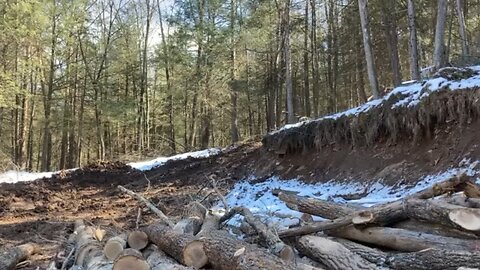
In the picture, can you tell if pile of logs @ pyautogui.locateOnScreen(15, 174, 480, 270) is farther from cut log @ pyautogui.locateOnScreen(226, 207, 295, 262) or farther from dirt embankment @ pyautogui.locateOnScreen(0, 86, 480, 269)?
dirt embankment @ pyautogui.locateOnScreen(0, 86, 480, 269)

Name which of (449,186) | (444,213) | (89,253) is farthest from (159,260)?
(449,186)

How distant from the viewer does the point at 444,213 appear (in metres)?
4.22

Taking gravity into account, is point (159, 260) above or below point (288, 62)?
below

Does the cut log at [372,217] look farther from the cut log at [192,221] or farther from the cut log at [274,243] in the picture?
the cut log at [192,221]

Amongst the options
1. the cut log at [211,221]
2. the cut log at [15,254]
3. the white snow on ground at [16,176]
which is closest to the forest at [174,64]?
the white snow on ground at [16,176]

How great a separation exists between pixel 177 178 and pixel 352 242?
40.1ft

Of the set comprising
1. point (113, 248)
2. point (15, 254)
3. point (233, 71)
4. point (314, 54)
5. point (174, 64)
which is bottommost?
point (15, 254)

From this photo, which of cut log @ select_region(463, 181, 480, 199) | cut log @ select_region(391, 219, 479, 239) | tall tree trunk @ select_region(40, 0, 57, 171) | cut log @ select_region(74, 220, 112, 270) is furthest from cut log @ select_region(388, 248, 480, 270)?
tall tree trunk @ select_region(40, 0, 57, 171)

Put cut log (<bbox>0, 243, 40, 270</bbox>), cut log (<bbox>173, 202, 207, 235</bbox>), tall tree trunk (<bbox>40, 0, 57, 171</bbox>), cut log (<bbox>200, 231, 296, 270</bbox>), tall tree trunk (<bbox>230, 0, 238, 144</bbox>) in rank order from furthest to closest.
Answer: tall tree trunk (<bbox>230, 0, 238, 144</bbox>), tall tree trunk (<bbox>40, 0, 57, 171</bbox>), cut log (<bbox>0, 243, 40, 270</bbox>), cut log (<bbox>173, 202, 207, 235</bbox>), cut log (<bbox>200, 231, 296, 270</bbox>)

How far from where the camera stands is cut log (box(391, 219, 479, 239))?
4195 mm

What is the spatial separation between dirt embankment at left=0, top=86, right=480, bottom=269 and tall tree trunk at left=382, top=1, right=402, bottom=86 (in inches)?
266

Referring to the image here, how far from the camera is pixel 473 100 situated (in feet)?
26.6

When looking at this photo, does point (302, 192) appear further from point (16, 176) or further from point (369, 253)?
point (16, 176)

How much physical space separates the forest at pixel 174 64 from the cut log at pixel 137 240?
1509cm
